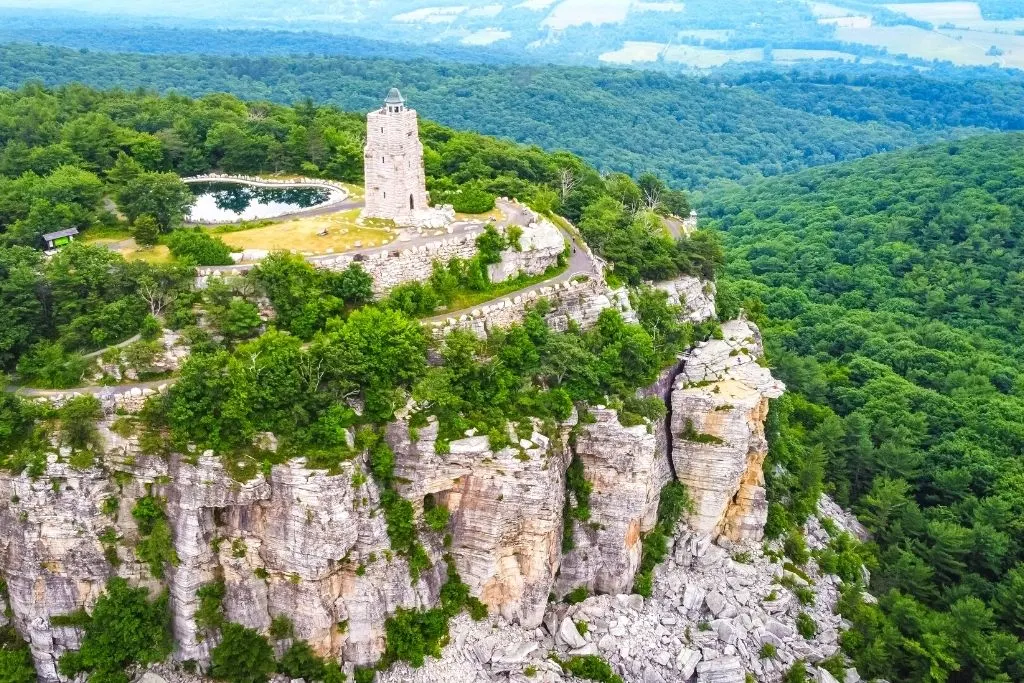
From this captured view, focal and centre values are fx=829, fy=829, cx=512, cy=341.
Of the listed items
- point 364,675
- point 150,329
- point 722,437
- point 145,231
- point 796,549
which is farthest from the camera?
point 796,549

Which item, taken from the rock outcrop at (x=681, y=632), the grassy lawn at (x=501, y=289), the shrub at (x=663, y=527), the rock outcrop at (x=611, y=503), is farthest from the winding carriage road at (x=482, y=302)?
the rock outcrop at (x=681, y=632)

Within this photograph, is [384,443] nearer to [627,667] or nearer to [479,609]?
[479,609]

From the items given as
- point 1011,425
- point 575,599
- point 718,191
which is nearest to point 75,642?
point 575,599

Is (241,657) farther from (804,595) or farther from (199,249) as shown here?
(804,595)

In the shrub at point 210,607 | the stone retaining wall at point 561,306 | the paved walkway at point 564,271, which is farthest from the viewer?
the paved walkway at point 564,271

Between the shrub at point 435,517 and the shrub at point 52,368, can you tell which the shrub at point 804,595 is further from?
the shrub at point 52,368

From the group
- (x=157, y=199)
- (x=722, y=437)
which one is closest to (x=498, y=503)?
(x=722, y=437)

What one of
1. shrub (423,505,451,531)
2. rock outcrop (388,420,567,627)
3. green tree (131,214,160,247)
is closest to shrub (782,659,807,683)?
rock outcrop (388,420,567,627)
